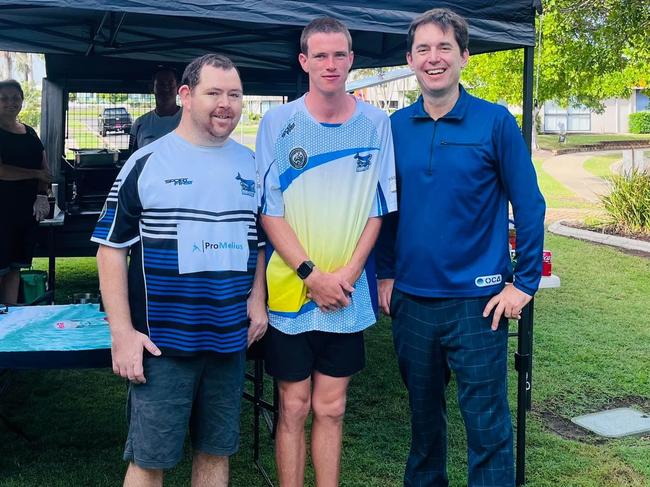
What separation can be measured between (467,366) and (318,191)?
839 mm

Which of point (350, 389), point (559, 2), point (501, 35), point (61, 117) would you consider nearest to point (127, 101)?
point (61, 117)

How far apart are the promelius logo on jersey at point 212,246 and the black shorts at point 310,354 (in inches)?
16.6

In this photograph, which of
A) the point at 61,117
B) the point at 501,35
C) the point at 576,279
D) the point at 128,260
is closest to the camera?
the point at 128,260

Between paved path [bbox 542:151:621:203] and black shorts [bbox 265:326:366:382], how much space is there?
39.9ft

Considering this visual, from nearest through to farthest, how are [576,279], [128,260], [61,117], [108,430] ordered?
[128,260] < [108,430] < [61,117] < [576,279]

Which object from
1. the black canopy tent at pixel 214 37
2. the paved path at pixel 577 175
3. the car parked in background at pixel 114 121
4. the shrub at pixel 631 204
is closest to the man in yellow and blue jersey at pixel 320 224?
the black canopy tent at pixel 214 37

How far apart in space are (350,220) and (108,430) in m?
2.31

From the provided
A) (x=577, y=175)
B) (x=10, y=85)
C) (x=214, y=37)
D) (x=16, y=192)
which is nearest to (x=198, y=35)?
(x=214, y=37)

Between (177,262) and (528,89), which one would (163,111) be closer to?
(528,89)

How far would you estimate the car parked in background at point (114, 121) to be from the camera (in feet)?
24.7

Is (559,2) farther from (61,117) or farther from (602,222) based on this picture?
(61,117)

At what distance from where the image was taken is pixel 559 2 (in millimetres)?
12375

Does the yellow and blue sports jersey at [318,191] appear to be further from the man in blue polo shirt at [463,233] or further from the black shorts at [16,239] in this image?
the black shorts at [16,239]

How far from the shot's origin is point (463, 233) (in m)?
2.81
